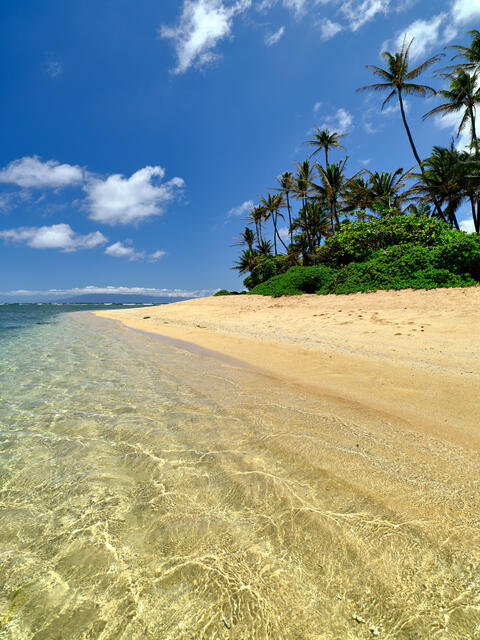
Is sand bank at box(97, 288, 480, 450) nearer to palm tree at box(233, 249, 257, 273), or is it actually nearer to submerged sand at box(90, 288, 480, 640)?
submerged sand at box(90, 288, 480, 640)

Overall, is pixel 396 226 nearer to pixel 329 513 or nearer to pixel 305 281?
pixel 305 281

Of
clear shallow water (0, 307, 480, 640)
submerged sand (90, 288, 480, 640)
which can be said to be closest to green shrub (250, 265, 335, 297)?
submerged sand (90, 288, 480, 640)

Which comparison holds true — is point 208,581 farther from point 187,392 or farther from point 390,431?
point 187,392

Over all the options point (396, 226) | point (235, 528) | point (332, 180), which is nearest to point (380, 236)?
point (396, 226)

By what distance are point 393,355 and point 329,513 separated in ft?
15.0

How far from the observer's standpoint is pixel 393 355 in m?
5.45

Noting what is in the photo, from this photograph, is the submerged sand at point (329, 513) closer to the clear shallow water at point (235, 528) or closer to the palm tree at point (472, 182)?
the clear shallow water at point (235, 528)

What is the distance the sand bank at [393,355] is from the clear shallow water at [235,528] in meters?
0.59

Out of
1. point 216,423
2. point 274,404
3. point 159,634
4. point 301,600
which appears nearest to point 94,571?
point 159,634

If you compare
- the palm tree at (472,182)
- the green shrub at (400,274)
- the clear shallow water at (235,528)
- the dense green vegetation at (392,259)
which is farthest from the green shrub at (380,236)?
the clear shallow water at (235,528)

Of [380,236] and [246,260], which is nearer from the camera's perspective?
[380,236]

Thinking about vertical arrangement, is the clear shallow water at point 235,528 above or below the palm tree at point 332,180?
below

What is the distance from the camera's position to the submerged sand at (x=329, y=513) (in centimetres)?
115

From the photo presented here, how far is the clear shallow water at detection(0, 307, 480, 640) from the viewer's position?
115 centimetres
